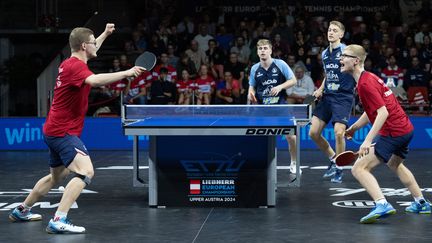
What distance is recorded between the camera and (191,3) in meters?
24.6

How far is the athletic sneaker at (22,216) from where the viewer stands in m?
8.89

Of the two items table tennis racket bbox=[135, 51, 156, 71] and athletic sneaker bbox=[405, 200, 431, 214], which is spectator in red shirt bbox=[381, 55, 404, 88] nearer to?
athletic sneaker bbox=[405, 200, 431, 214]

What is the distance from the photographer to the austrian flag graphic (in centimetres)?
984

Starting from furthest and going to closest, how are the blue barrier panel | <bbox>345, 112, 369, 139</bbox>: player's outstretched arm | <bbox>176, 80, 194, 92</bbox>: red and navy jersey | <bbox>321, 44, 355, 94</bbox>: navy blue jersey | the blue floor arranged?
<bbox>176, 80, 194, 92</bbox>: red and navy jersey
the blue barrier panel
<bbox>321, 44, 355, 94</bbox>: navy blue jersey
<bbox>345, 112, 369, 139</bbox>: player's outstretched arm
the blue floor

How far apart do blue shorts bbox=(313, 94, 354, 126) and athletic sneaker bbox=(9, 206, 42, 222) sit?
181 inches

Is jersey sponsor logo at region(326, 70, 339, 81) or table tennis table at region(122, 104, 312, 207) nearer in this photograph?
table tennis table at region(122, 104, 312, 207)

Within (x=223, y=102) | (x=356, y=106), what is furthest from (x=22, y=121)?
(x=356, y=106)

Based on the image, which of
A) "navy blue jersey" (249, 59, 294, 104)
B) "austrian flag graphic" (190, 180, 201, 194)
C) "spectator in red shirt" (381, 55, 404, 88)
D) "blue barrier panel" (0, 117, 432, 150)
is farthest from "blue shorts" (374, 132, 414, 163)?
"spectator in red shirt" (381, 55, 404, 88)

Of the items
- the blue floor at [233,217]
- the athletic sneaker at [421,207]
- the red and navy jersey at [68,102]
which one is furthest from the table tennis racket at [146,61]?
the athletic sneaker at [421,207]

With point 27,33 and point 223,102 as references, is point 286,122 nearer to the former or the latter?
point 223,102

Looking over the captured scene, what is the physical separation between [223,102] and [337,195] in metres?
8.67

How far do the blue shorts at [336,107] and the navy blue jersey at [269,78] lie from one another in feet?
1.99

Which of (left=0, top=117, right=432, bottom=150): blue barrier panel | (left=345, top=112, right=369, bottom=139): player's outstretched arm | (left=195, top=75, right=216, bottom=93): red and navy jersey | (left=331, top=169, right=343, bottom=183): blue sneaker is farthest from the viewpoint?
(left=195, top=75, right=216, bottom=93): red and navy jersey

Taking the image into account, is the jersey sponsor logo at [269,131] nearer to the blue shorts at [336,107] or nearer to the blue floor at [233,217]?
the blue floor at [233,217]
